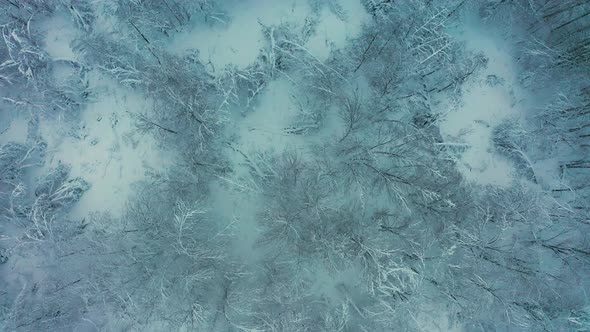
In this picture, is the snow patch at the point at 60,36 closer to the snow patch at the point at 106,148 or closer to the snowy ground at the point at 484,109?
the snow patch at the point at 106,148

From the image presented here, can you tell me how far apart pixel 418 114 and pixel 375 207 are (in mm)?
4296

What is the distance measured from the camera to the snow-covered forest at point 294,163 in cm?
1486

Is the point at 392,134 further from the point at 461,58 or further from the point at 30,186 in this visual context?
the point at 30,186

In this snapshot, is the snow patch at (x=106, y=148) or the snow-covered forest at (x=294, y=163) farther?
the snow patch at (x=106, y=148)

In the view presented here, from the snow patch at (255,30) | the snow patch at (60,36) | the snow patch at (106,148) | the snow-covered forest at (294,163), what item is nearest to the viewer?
the snow-covered forest at (294,163)

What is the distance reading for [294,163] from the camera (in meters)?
15.0

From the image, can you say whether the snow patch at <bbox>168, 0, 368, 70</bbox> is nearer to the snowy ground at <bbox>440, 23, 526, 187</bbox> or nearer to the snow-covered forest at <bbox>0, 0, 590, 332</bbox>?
the snow-covered forest at <bbox>0, 0, 590, 332</bbox>

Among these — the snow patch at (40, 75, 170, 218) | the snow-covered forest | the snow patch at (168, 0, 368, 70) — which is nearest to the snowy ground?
the snow-covered forest

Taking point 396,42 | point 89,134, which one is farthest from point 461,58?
point 89,134

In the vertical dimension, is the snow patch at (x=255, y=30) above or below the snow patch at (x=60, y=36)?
above

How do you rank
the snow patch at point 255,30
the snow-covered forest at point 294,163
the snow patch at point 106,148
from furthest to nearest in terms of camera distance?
the snow patch at point 255,30 < the snow patch at point 106,148 < the snow-covered forest at point 294,163

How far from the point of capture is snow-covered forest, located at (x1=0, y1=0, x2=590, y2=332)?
14.9 meters

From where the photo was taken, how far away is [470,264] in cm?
1498

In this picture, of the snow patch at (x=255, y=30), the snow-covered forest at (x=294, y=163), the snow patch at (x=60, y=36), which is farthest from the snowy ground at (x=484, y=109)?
the snow patch at (x=60, y=36)
